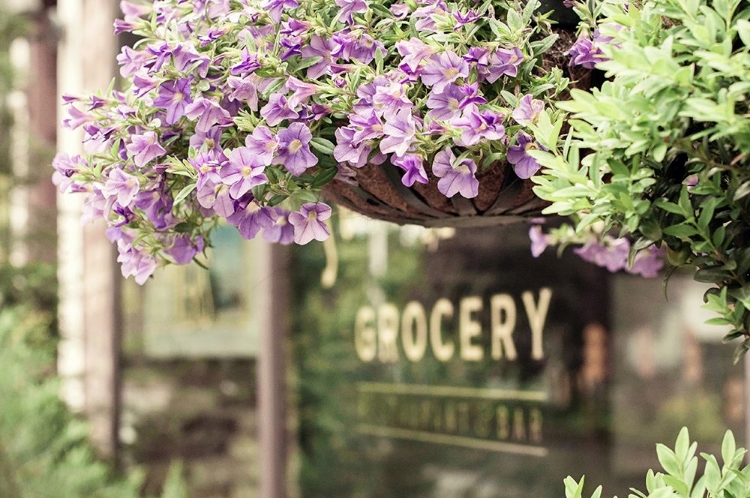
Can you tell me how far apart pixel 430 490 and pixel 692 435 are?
0.90m

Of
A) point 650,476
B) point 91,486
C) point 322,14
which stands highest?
point 322,14

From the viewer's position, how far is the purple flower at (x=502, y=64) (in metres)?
0.72

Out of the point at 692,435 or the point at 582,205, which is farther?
the point at 692,435

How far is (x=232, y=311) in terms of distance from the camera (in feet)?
10.6

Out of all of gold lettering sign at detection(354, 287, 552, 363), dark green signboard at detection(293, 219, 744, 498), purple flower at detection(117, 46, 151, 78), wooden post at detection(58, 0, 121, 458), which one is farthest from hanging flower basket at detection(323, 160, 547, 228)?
wooden post at detection(58, 0, 121, 458)

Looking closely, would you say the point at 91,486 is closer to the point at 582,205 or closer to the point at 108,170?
the point at 108,170

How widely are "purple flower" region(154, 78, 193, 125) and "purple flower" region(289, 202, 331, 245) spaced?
126 mm

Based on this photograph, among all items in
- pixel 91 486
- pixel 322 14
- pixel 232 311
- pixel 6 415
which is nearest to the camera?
pixel 322 14

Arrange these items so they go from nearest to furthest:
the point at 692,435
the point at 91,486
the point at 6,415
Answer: the point at 692,435
the point at 6,415
the point at 91,486

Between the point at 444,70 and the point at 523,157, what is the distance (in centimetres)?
9

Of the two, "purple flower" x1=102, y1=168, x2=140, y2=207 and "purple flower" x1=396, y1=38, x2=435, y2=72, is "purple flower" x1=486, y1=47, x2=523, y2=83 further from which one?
"purple flower" x1=102, y1=168, x2=140, y2=207

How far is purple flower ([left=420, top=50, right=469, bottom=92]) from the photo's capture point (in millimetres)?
695

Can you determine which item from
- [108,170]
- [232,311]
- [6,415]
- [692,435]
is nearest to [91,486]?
[6,415]

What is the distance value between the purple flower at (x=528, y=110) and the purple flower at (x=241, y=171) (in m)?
0.20
